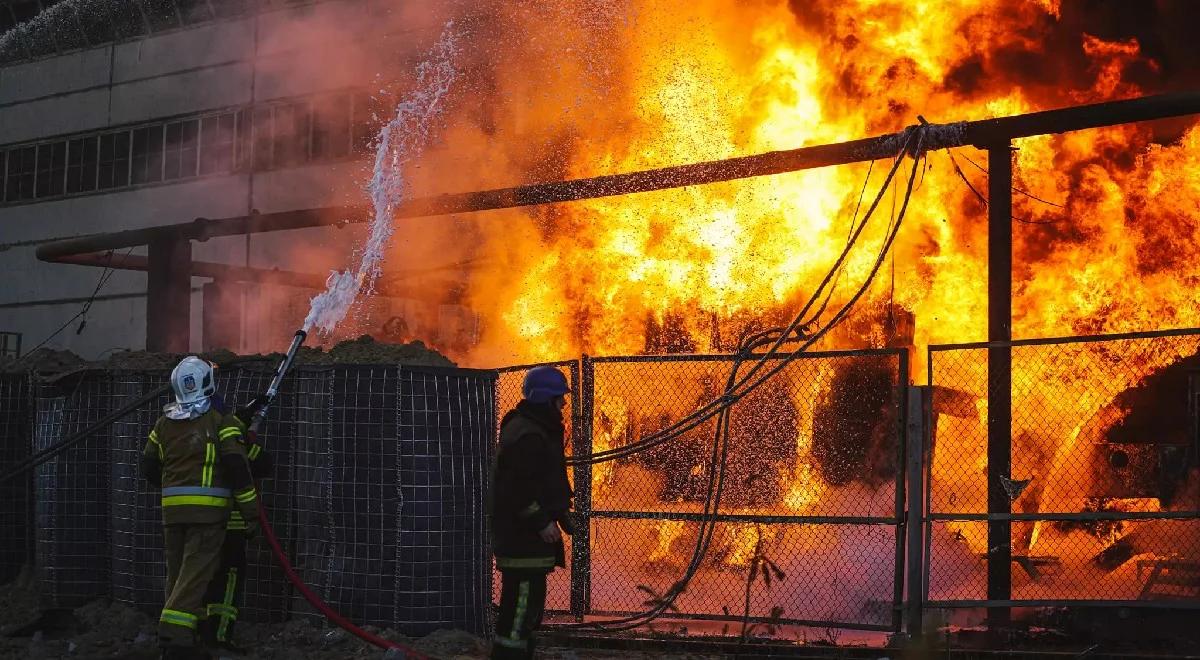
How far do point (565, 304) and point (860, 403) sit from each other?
555 cm

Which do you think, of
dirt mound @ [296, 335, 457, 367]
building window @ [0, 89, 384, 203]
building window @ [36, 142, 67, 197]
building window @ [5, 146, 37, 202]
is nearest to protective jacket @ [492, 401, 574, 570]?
dirt mound @ [296, 335, 457, 367]

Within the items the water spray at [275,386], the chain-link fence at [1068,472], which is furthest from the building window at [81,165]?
the chain-link fence at [1068,472]

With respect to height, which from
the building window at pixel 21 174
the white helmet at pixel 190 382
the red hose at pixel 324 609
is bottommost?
the red hose at pixel 324 609

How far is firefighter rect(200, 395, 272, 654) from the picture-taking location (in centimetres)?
747

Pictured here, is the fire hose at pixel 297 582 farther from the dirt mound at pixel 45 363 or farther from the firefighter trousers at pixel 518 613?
the dirt mound at pixel 45 363

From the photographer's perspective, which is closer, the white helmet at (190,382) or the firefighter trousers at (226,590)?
the white helmet at (190,382)

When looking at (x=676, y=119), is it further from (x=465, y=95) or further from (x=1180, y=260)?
(x=1180, y=260)

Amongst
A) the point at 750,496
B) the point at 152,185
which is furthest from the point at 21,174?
the point at 750,496

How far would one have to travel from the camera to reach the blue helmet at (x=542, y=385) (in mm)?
6648

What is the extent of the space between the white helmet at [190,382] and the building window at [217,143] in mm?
16835

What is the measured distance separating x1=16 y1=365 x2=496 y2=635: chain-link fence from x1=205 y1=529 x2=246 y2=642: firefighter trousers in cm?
35

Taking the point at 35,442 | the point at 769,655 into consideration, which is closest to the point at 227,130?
the point at 35,442

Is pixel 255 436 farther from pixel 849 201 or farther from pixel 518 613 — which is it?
pixel 849 201

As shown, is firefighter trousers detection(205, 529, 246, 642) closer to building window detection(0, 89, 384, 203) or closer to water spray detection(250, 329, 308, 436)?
water spray detection(250, 329, 308, 436)
